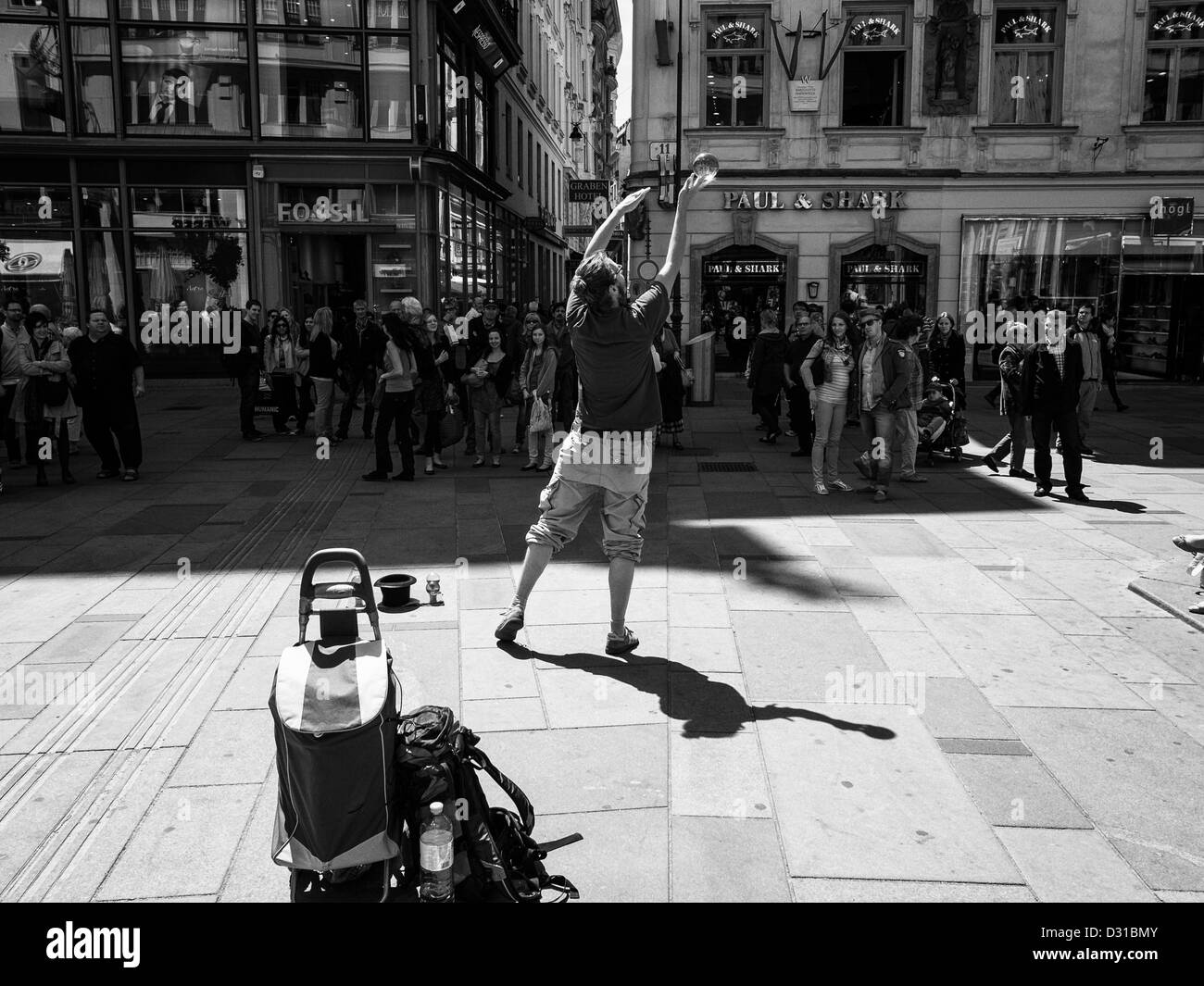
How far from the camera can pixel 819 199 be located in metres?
23.7

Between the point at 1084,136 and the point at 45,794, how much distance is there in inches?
953

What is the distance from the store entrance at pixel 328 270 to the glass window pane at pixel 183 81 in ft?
8.73

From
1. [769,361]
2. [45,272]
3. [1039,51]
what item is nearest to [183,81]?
[45,272]

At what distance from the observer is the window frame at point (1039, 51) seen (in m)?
23.3

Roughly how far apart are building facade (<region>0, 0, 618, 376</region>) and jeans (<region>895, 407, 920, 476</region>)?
1362cm

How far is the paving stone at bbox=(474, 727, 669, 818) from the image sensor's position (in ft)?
14.9

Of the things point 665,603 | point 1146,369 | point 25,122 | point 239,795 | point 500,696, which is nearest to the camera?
point 239,795

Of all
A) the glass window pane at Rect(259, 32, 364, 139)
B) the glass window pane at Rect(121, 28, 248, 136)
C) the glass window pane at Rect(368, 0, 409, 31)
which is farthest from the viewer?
the glass window pane at Rect(368, 0, 409, 31)

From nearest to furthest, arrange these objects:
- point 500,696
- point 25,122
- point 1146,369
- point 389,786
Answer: point 389,786
point 500,696
point 25,122
point 1146,369

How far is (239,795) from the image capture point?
4.65 meters

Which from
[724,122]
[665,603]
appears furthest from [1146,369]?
[665,603]

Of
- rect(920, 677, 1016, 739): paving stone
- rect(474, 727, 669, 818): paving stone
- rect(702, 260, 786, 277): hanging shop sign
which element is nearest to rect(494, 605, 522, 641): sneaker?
rect(474, 727, 669, 818): paving stone

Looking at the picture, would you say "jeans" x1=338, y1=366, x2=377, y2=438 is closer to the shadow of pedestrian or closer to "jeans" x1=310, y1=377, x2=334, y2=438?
"jeans" x1=310, y1=377, x2=334, y2=438
